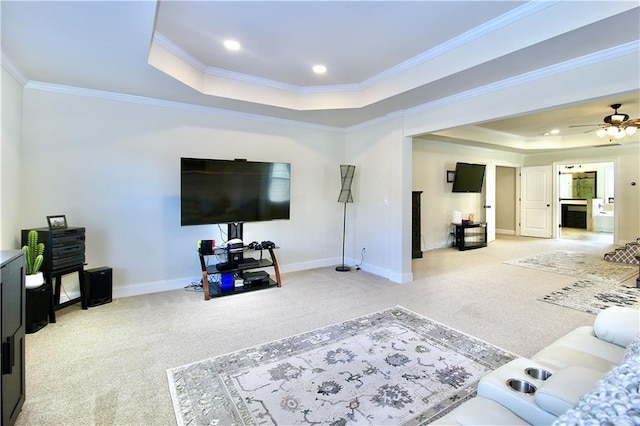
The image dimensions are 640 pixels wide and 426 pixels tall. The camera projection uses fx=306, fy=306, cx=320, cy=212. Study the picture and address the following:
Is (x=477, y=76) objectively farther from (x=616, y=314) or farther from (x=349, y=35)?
(x=616, y=314)

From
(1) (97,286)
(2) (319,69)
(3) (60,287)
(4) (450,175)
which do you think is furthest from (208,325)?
(4) (450,175)

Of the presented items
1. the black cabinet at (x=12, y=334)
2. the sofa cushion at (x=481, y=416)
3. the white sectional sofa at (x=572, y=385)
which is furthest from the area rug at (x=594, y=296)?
the black cabinet at (x=12, y=334)

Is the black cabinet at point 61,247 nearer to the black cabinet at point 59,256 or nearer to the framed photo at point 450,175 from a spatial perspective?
the black cabinet at point 59,256

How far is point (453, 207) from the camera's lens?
764 cm

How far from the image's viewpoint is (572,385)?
117 cm

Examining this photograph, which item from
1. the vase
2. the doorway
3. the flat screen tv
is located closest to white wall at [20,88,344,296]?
the vase

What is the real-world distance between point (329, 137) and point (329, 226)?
1.61m

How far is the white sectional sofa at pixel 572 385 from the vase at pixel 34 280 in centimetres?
350

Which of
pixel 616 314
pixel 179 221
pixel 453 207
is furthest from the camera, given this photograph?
pixel 453 207

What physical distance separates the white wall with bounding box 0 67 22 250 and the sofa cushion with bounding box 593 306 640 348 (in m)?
4.81

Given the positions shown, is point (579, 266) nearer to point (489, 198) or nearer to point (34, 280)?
point (489, 198)

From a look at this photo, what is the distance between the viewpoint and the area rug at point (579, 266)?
4.81m


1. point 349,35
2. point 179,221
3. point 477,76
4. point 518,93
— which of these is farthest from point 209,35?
point 518,93

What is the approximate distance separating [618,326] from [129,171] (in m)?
4.79
